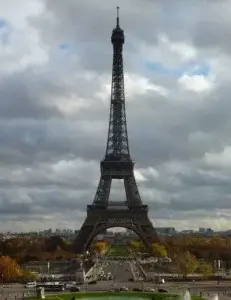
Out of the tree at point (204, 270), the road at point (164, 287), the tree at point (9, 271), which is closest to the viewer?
the road at point (164, 287)

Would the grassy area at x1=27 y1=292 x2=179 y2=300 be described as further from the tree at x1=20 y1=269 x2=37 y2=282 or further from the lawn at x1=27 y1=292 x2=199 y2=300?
the tree at x1=20 y1=269 x2=37 y2=282

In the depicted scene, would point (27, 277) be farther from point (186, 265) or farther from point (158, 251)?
point (158, 251)

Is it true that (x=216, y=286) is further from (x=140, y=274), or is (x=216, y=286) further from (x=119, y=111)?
(x=119, y=111)

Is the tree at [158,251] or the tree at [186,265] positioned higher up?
the tree at [158,251]

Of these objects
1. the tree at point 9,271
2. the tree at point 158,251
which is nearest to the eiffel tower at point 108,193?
the tree at point 158,251

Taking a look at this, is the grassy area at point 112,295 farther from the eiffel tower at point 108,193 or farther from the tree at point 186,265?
the eiffel tower at point 108,193

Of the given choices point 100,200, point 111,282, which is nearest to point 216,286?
point 111,282

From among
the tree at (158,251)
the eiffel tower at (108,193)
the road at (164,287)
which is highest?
the eiffel tower at (108,193)

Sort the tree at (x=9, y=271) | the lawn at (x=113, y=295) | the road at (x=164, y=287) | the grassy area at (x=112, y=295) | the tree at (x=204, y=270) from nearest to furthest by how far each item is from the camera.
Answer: the lawn at (x=113, y=295) < the grassy area at (x=112, y=295) < the road at (x=164, y=287) < the tree at (x=9, y=271) < the tree at (x=204, y=270)

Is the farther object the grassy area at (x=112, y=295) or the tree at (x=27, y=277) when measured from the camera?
the tree at (x=27, y=277)

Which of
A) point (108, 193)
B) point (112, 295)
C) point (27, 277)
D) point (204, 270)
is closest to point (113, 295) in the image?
point (112, 295)

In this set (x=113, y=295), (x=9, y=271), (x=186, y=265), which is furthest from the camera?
(x=186, y=265)

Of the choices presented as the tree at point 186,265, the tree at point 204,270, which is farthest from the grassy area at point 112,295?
the tree at point 204,270
